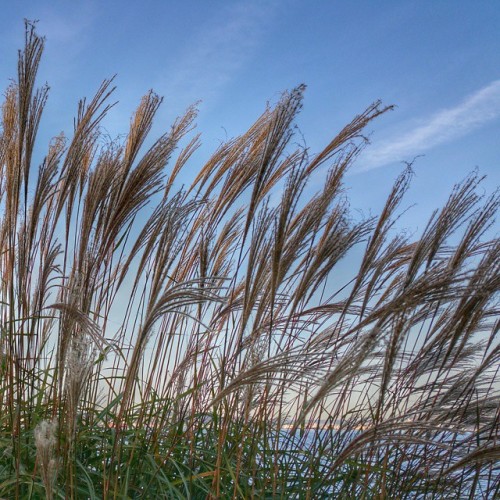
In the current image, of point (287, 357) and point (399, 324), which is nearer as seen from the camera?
point (287, 357)

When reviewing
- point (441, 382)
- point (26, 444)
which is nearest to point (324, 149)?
point (441, 382)

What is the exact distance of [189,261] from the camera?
3656 mm

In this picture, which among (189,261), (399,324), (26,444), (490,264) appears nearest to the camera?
(399,324)

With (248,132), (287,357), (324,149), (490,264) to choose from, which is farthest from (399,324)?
(248,132)

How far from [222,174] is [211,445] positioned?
4.42ft

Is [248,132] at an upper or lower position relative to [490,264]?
upper

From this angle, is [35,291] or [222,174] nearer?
[35,291]

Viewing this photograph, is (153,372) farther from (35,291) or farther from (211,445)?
(35,291)

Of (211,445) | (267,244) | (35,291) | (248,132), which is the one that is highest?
(248,132)

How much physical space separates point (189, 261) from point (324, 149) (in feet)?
3.33

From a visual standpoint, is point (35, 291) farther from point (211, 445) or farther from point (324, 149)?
point (324, 149)

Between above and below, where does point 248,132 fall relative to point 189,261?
above

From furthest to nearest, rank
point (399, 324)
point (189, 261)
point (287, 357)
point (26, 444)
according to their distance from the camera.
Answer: point (189, 261) < point (26, 444) < point (399, 324) < point (287, 357)

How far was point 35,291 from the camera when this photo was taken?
3.28 m
